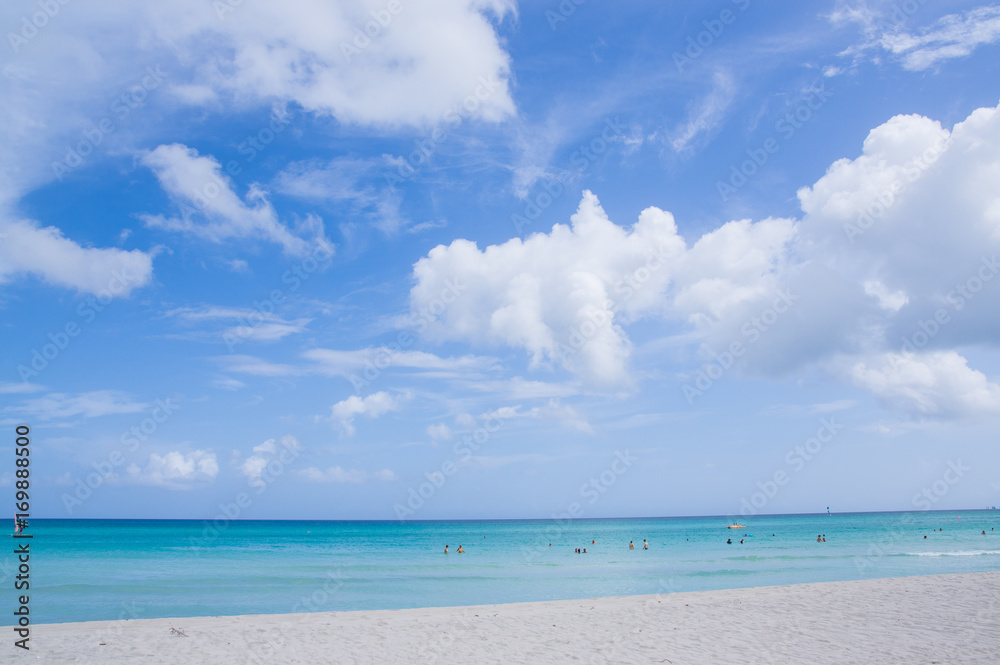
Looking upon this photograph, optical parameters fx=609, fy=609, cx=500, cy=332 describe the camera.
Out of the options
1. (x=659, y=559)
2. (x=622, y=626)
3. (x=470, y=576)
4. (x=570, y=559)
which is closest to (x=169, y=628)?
(x=622, y=626)

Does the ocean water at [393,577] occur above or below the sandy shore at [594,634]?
below

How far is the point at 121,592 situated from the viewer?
A: 24734 mm

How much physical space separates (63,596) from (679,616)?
2283cm

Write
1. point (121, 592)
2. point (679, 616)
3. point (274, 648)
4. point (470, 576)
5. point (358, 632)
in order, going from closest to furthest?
point (274, 648)
point (358, 632)
point (679, 616)
point (121, 592)
point (470, 576)

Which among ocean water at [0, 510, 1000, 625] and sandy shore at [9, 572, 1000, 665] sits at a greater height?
sandy shore at [9, 572, 1000, 665]

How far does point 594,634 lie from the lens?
13.6m

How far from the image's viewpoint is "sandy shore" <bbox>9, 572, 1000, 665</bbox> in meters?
11.6

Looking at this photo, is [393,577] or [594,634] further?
[393,577]

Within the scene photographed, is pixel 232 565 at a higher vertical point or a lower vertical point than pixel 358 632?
lower

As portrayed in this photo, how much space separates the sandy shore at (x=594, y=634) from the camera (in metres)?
11.6

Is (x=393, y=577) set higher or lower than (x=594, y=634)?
lower

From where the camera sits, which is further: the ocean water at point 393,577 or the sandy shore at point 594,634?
the ocean water at point 393,577

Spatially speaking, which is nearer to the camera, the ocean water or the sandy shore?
the sandy shore

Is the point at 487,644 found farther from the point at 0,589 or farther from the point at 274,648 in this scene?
the point at 0,589
